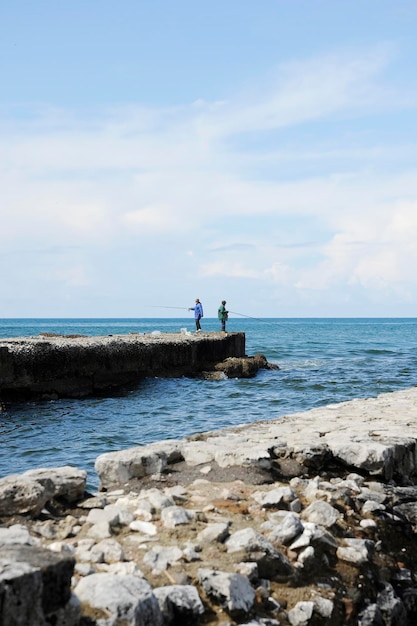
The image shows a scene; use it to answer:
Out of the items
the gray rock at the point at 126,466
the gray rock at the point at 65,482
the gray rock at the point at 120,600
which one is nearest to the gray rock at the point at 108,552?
the gray rock at the point at 120,600

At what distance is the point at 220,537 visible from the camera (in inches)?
171

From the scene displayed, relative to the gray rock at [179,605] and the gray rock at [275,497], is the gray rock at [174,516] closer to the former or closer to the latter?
the gray rock at [275,497]

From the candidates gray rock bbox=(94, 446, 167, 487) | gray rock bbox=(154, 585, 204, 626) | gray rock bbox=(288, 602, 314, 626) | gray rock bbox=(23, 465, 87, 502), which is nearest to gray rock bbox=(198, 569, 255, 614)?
gray rock bbox=(154, 585, 204, 626)

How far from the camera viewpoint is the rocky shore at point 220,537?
11.1ft

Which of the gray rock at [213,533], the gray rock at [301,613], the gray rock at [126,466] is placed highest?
the gray rock at [126,466]

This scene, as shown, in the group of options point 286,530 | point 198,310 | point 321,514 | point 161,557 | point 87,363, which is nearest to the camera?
point 161,557

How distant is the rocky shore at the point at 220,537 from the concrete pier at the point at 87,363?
11.1 metres

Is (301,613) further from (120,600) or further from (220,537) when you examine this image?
(120,600)

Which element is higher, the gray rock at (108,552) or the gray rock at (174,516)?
the gray rock at (174,516)

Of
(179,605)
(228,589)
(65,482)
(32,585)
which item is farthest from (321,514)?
(32,585)

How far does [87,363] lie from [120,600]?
52.6 feet

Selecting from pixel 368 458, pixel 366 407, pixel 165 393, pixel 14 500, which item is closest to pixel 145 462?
pixel 14 500

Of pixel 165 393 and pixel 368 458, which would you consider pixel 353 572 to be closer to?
pixel 368 458

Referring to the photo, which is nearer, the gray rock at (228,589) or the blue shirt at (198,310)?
the gray rock at (228,589)
